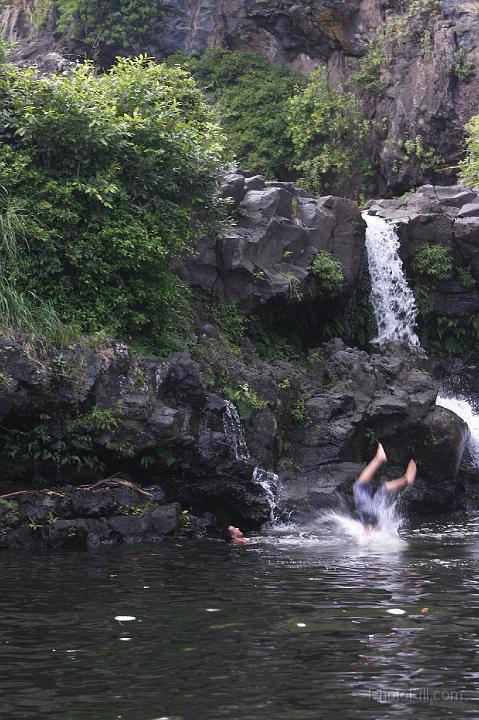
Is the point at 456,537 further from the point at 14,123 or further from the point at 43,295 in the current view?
the point at 14,123

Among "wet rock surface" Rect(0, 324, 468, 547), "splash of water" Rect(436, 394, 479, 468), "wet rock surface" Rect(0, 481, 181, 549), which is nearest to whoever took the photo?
"wet rock surface" Rect(0, 481, 181, 549)

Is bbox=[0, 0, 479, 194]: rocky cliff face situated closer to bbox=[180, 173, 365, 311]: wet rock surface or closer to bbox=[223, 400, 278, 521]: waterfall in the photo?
bbox=[180, 173, 365, 311]: wet rock surface

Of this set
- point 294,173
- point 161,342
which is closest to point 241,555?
point 161,342

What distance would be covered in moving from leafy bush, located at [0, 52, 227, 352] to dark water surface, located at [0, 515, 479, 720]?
17.6 ft

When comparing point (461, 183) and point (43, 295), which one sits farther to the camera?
point (461, 183)

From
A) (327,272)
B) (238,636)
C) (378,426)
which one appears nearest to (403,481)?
(378,426)

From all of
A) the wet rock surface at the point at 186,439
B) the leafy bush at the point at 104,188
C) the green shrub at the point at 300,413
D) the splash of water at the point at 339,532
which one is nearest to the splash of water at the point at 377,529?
the splash of water at the point at 339,532

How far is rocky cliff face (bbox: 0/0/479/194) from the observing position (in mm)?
33000

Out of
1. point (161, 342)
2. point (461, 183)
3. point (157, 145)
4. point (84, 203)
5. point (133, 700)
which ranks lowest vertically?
point (133, 700)

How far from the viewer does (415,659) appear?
7.50m

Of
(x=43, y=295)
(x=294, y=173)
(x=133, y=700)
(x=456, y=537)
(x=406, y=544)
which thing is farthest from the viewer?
(x=294, y=173)

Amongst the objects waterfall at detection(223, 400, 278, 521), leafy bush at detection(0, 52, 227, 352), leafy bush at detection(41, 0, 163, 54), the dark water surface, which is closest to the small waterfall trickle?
waterfall at detection(223, 400, 278, 521)

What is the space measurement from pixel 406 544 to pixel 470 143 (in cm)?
1910

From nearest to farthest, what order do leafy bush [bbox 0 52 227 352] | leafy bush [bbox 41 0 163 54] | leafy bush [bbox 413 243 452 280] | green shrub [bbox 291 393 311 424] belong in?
leafy bush [bbox 0 52 227 352]
green shrub [bbox 291 393 311 424]
leafy bush [bbox 413 243 452 280]
leafy bush [bbox 41 0 163 54]
